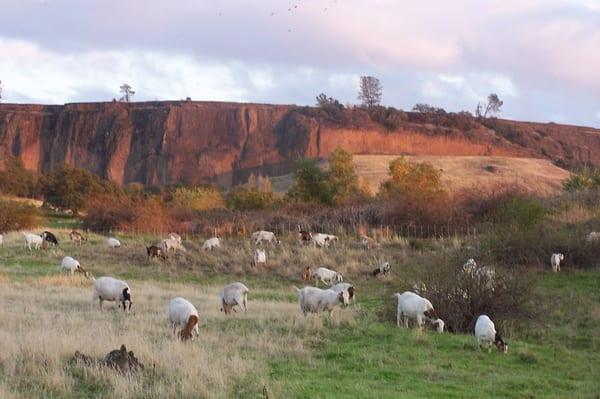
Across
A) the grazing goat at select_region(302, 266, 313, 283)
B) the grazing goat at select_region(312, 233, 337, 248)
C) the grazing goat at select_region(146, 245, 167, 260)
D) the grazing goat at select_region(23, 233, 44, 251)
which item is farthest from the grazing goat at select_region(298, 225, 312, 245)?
A: the grazing goat at select_region(23, 233, 44, 251)

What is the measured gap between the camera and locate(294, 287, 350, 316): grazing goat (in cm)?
1861

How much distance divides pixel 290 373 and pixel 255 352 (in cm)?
172

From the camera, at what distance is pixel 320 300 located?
735 inches

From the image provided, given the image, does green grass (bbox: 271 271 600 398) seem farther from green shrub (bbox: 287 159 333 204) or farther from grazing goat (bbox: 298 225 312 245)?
green shrub (bbox: 287 159 333 204)

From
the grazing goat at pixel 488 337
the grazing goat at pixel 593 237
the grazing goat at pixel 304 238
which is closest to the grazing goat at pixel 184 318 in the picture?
the grazing goat at pixel 488 337

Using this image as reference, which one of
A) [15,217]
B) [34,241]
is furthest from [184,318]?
[15,217]

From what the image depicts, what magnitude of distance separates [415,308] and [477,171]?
79.0 meters

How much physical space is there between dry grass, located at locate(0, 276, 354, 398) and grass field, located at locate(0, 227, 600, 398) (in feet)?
0.09

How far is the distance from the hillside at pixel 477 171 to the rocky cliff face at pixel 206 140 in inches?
466

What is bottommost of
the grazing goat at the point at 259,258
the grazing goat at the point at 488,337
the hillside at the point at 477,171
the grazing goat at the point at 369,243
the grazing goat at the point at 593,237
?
the grazing goat at the point at 259,258

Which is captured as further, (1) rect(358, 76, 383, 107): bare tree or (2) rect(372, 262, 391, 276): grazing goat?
(1) rect(358, 76, 383, 107): bare tree

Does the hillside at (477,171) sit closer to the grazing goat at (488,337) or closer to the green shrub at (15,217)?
the green shrub at (15,217)

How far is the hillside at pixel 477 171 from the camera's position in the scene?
86.4m

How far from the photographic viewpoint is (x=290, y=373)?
11.6m
